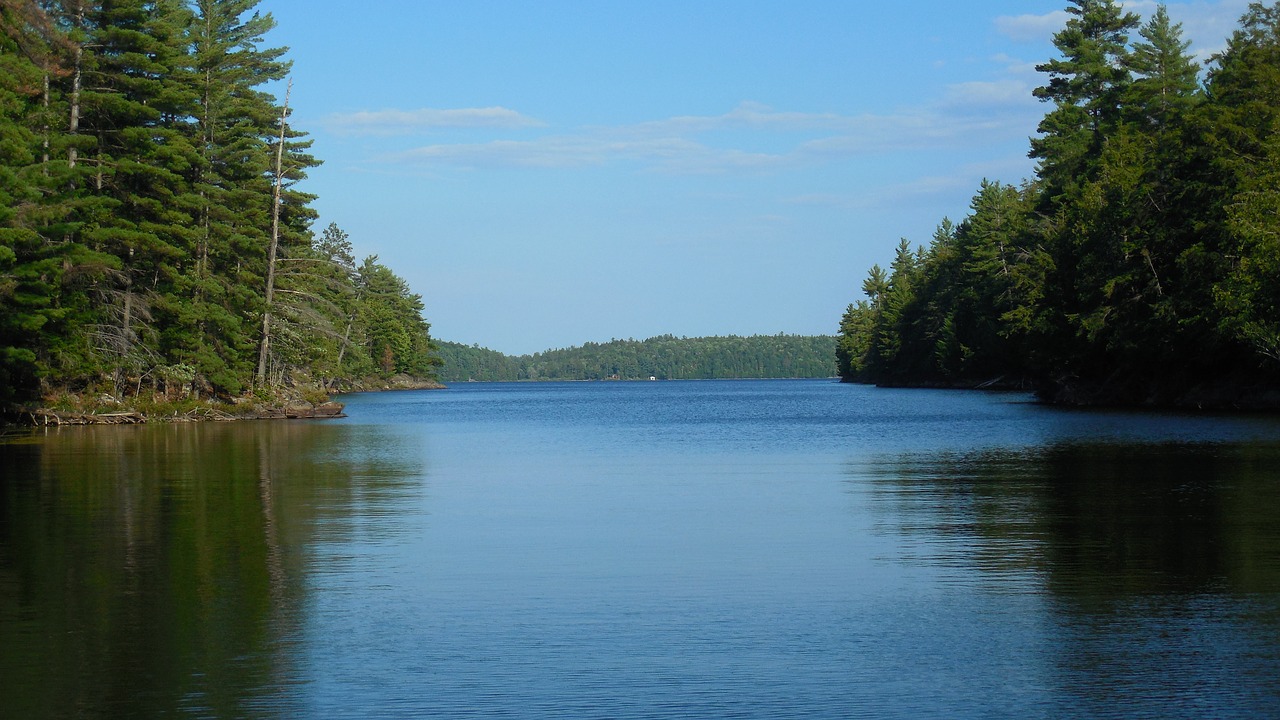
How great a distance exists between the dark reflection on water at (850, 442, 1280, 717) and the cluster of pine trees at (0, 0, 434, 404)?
20.7 meters

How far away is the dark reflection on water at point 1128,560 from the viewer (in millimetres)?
7805

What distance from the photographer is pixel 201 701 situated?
7562 mm

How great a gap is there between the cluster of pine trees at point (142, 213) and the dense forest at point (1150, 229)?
3689cm

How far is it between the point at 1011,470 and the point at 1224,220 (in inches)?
1180

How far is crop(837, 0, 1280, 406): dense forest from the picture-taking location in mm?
47469

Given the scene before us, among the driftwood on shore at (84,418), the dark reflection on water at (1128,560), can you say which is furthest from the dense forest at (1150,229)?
the driftwood on shore at (84,418)

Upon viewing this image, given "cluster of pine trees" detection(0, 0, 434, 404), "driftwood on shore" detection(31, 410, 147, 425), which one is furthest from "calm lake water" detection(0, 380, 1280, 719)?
"driftwood on shore" detection(31, 410, 147, 425)

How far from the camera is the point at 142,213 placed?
46625 millimetres

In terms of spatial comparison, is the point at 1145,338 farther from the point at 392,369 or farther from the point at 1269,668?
the point at 392,369

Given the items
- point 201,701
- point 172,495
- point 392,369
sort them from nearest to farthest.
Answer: point 201,701 → point 172,495 → point 392,369

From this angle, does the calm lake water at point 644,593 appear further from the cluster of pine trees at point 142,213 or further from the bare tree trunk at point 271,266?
the bare tree trunk at point 271,266

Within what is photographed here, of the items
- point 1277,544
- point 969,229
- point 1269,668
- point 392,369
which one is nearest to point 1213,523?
point 1277,544

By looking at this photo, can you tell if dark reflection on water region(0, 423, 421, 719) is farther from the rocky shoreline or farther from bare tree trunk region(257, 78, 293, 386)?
bare tree trunk region(257, 78, 293, 386)

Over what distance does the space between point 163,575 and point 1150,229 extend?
52.4 m
